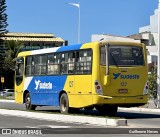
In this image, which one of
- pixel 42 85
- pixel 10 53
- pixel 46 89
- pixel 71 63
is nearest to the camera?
pixel 71 63

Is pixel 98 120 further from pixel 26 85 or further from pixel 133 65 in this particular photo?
pixel 26 85

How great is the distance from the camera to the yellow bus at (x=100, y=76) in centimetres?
1977

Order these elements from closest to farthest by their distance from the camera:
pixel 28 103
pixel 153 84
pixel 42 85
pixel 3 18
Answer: pixel 42 85, pixel 28 103, pixel 153 84, pixel 3 18

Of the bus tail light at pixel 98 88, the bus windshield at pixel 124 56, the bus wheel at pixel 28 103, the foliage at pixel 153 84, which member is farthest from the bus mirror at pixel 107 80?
the foliage at pixel 153 84

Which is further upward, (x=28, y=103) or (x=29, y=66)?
(x=29, y=66)

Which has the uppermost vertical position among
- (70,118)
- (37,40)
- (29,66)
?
(37,40)

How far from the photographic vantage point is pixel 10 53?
82562 mm

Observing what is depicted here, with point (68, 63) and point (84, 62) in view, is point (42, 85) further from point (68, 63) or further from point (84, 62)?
point (84, 62)

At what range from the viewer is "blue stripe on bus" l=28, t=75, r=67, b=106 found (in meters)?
22.4

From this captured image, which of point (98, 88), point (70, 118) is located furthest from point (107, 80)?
point (70, 118)

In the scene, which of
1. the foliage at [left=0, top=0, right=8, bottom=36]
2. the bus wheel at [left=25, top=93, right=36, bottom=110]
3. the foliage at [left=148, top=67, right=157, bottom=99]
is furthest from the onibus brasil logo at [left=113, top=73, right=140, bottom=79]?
the foliage at [left=0, top=0, right=8, bottom=36]

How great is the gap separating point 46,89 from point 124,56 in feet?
16.8

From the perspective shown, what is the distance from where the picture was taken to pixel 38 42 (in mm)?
117250

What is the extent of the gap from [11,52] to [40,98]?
60136 mm
